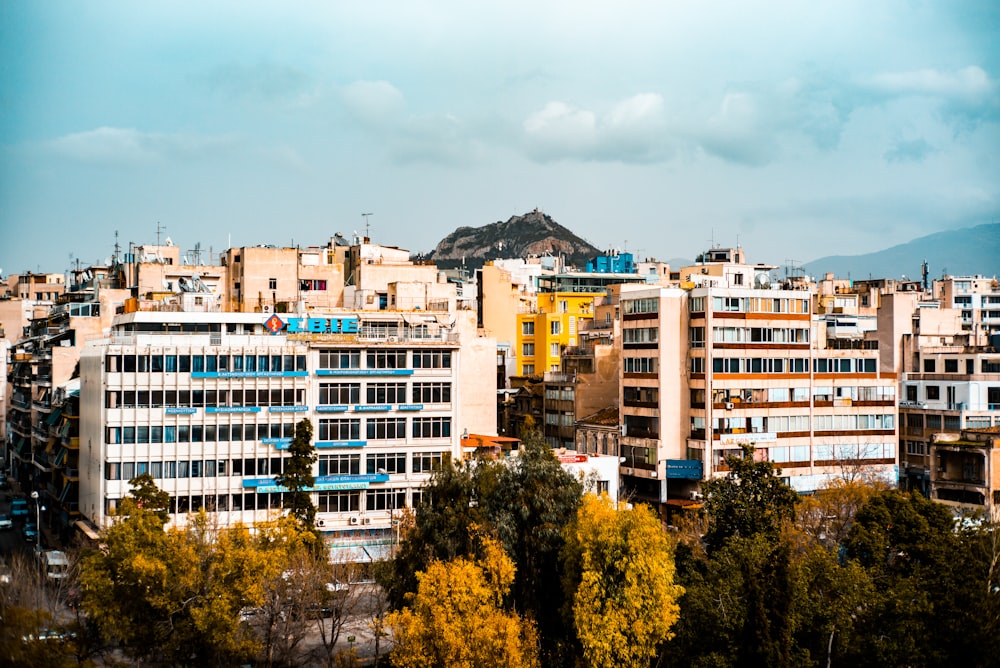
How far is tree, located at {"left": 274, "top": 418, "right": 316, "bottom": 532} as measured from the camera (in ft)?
159

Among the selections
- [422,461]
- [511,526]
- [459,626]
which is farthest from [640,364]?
[459,626]

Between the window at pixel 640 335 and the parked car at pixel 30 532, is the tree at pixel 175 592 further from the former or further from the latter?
the window at pixel 640 335

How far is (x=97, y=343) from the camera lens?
2056 inches

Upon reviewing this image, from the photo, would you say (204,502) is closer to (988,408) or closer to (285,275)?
(285,275)

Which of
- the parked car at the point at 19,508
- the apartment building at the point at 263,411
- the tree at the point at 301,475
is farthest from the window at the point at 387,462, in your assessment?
the parked car at the point at 19,508

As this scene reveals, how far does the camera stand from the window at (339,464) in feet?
→ 170

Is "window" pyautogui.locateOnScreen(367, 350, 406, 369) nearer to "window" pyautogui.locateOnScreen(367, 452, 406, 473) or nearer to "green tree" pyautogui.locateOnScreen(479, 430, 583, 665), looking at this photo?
"window" pyautogui.locateOnScreen(367, 452, 406, 473)

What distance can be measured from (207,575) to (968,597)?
74.6ft

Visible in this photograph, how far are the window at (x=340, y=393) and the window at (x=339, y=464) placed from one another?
2.21 metres

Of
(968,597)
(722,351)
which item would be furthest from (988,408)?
(968,597)

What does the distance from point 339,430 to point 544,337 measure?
89.1ft

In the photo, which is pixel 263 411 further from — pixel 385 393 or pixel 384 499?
pixel 384 499

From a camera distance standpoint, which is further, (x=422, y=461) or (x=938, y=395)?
(x=938, y=395)

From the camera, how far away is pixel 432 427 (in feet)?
176
